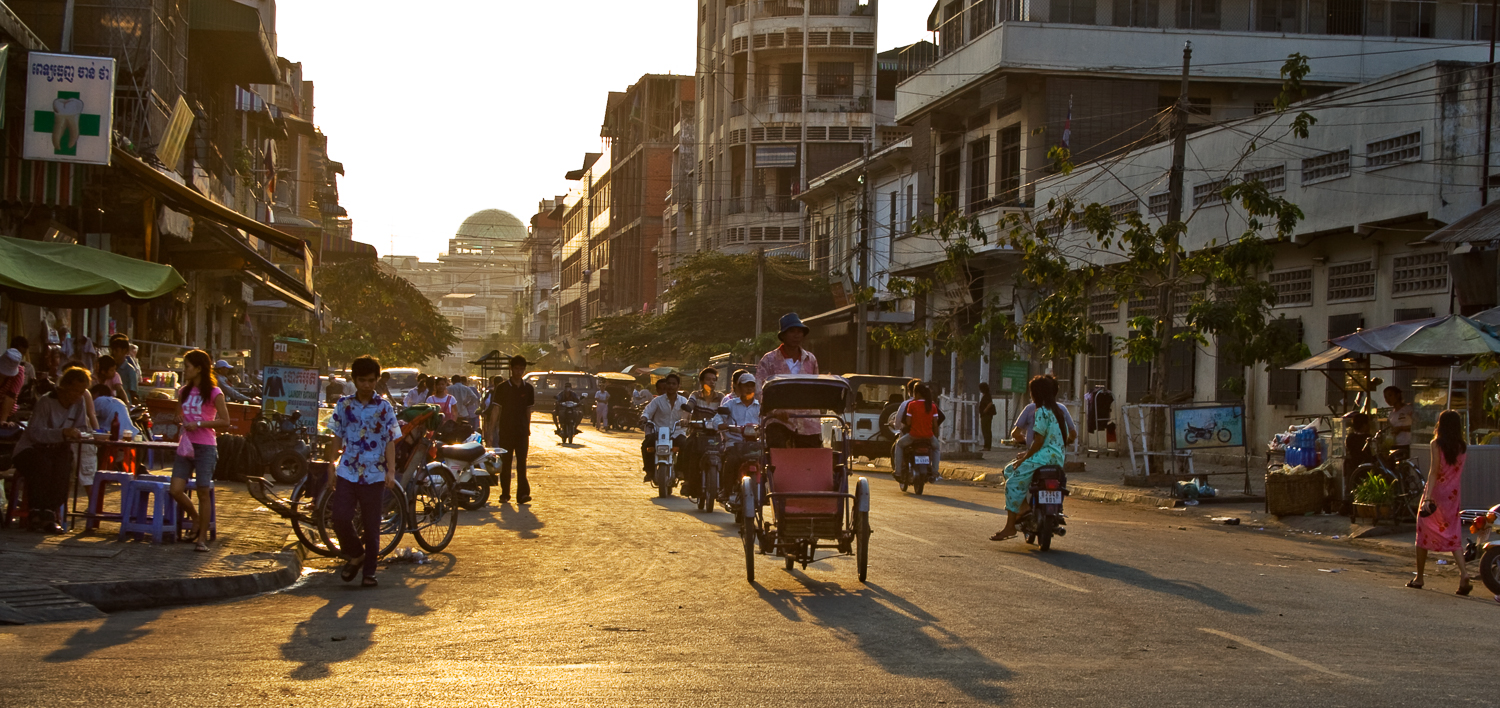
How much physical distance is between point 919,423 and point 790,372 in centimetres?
964

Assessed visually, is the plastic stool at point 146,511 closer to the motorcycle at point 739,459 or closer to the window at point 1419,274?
the motorcycle at point 739,459

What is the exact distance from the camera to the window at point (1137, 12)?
3559cm

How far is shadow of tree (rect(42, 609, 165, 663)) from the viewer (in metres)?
7.54

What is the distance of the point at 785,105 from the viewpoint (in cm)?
6675

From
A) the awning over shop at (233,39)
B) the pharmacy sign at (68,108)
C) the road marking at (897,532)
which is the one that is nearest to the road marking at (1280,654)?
the road marking at (897,532)

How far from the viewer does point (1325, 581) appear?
12.0 meters

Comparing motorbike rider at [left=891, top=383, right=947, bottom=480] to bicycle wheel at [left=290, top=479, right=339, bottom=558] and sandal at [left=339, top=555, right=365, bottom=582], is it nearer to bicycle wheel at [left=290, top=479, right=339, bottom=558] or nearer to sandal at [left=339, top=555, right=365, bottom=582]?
bicycle wheel at [left=290, top=479, right=339, bottom=558]

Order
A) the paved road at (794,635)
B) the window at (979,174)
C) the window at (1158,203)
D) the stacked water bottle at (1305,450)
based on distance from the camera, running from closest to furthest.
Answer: the paved road at (794,635)
the stacked water bottle at (1305,450)
the window at (1158,203)
the window at (979,174)

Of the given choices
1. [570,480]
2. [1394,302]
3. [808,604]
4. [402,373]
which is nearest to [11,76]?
[570,480]

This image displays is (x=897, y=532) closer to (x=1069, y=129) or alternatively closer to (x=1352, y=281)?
(x=1352, y=281)

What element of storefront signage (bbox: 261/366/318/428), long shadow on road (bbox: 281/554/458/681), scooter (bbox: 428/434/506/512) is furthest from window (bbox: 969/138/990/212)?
long shadow on road (bbox: 281/554/458/681)

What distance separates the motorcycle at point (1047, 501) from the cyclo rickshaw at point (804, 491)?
8.18 ft

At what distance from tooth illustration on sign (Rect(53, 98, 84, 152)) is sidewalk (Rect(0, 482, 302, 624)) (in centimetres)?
498

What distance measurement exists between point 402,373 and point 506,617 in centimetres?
3503
